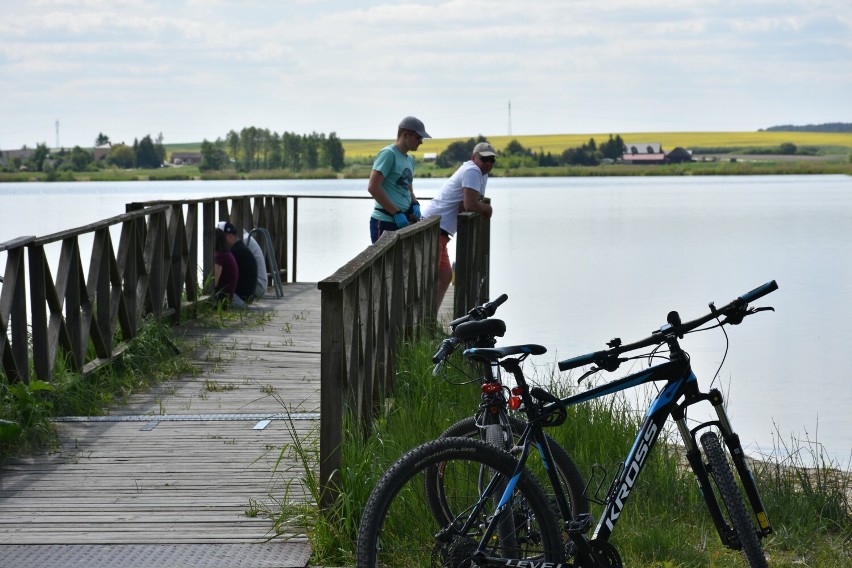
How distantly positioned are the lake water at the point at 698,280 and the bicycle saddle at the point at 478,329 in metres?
3.01

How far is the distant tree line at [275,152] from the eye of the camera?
74.5 m

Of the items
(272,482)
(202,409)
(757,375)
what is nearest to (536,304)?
(757,375)

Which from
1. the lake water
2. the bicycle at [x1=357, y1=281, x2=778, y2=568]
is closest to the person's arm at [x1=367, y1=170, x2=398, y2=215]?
the lake water

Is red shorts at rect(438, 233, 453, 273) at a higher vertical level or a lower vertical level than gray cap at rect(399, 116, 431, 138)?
lower

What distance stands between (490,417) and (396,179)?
200 inches

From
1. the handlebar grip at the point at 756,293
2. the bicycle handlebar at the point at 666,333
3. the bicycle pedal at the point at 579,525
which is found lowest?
the bicycle pedal at the point at 579,525

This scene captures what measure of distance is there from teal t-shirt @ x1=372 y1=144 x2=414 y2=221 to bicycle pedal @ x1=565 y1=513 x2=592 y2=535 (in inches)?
200

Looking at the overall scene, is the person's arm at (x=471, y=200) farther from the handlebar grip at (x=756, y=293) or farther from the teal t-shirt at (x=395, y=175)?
the handlebar grip at (x=756, y=293)

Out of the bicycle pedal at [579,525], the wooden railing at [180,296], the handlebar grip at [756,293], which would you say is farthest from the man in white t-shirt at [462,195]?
the bicycle pedal at [579,525]

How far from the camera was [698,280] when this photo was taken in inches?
941

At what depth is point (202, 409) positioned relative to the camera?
6.51 metres

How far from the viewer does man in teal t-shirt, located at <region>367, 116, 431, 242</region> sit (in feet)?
27.3

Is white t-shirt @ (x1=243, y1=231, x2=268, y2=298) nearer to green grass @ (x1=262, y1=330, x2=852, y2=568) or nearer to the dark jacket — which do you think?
the dark jacket

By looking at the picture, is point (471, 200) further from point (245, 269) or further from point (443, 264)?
point (245, 269)
